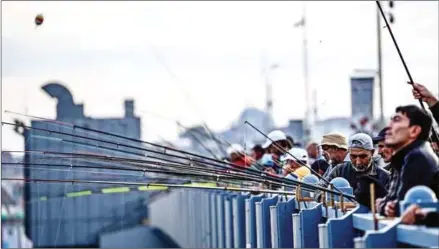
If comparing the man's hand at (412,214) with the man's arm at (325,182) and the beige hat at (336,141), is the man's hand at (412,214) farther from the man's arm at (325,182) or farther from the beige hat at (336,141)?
the beige hat at (336,141)

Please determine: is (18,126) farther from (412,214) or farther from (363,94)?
(363,94)

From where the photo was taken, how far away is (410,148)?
7.02 metres

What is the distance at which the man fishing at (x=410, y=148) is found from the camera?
23.0 feet

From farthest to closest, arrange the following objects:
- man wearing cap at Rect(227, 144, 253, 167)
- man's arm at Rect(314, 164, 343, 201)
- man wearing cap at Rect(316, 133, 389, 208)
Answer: man wearing cap at Rect(227, 144, 253, 167) → man wearing cap at Rect(316, 133, 389, 208) → man's arm at Rect(314, 164, 343, 201)

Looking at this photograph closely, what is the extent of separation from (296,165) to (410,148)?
5877 millimetres

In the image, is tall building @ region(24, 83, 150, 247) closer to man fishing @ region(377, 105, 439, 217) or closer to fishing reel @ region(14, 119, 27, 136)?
fishing reel @ region(14, 119, 27, 136)

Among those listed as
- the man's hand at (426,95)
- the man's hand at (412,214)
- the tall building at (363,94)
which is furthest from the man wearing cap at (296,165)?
the tall building at (363,94)

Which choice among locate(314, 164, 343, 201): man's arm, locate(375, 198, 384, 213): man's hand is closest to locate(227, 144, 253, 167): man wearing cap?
locate(314, 164, 343, 201): man's arm

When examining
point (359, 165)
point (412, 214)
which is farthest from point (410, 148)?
point (359, 165)

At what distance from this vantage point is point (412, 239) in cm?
660

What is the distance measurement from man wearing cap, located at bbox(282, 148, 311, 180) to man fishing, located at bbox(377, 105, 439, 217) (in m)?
3.46

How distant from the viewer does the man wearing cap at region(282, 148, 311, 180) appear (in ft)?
36.8

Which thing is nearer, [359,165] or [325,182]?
[325,182]

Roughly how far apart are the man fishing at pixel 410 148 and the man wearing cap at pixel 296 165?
3460 mm
